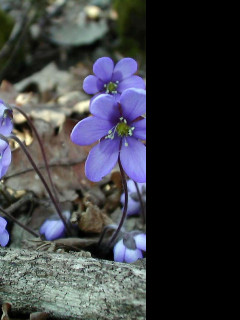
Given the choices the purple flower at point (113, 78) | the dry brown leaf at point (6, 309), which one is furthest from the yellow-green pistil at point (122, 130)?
the dry brown leaf at point (6, 309)

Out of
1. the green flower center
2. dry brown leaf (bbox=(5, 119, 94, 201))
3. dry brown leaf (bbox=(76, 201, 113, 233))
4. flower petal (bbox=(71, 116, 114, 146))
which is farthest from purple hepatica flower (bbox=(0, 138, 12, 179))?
dry brown leaf (bbox=(5, 119, 94, 201))

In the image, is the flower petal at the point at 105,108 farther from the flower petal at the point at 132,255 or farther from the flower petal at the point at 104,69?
the flower petal at the point at 132,255

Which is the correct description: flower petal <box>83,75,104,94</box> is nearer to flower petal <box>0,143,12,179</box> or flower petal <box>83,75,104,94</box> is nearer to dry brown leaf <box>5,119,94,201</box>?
flower petal <box>0,143,12,179</box>

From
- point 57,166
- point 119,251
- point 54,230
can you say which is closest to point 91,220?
point 54,230

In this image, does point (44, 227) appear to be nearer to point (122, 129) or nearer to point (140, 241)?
point (140, 241)
